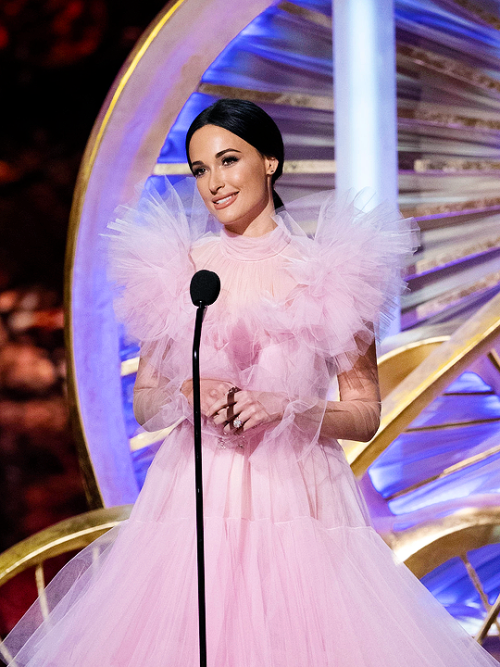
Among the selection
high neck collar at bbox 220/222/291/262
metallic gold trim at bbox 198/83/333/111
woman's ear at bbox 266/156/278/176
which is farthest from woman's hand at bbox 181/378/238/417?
metallic gold trim at bbox 198/83/333/111

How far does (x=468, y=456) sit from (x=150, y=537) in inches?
45.1

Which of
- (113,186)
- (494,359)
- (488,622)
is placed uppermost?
(113,186)

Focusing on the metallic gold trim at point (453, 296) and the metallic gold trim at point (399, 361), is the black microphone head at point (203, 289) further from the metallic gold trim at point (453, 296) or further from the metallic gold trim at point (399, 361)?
the metallic gold trim at point (453, 296)

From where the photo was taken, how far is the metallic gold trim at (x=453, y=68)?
2.32 metres

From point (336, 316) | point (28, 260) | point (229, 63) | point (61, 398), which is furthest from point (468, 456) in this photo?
point (28, 260)

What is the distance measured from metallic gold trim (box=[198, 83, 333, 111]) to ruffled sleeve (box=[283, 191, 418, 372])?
1196 mm

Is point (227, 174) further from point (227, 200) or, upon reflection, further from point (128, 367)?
point (128, 367)

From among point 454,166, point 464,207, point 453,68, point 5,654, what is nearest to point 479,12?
point 453,68

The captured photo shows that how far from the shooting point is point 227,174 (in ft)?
3.74

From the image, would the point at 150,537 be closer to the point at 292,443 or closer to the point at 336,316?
the point at 292,443

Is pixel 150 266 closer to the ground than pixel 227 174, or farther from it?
closer to the ground

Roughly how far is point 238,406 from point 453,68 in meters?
1.82

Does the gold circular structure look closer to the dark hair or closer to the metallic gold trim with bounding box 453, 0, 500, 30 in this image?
the metallic gold trim with bounding box 453, 0, 500, 30

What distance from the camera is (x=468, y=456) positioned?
188 cm
